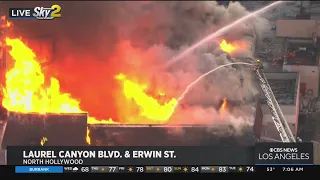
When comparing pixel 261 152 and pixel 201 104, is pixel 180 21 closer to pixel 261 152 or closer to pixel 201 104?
pixel 201 104

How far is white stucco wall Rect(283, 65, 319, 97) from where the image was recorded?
9.68ft

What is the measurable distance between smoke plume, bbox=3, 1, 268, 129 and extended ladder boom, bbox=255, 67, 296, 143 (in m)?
0.10

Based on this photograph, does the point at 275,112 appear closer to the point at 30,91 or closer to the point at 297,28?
the point at 297,28

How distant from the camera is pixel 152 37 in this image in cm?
294

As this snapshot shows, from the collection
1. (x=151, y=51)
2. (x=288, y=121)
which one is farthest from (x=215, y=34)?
(x=288, y=121)

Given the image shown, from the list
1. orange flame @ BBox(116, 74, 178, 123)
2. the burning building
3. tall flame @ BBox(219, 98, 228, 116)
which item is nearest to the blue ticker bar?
the burning building

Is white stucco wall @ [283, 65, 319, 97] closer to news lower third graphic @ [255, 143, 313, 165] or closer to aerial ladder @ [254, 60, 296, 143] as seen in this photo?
aerial ladder @ [254, 60, 296, 143]

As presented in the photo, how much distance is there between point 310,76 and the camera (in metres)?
2.96

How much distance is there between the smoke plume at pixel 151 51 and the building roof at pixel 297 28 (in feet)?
0.42

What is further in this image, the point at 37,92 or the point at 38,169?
the point at 37,92

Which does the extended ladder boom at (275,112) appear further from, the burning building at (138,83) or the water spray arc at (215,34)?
the water spray arc at (215,34)

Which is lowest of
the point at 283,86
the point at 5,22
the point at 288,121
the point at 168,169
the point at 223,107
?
the point at 168,169

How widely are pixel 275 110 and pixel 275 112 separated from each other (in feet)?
0.05

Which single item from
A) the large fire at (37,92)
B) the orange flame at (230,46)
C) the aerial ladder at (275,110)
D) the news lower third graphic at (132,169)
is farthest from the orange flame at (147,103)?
the aerial ladder at (275,110)
